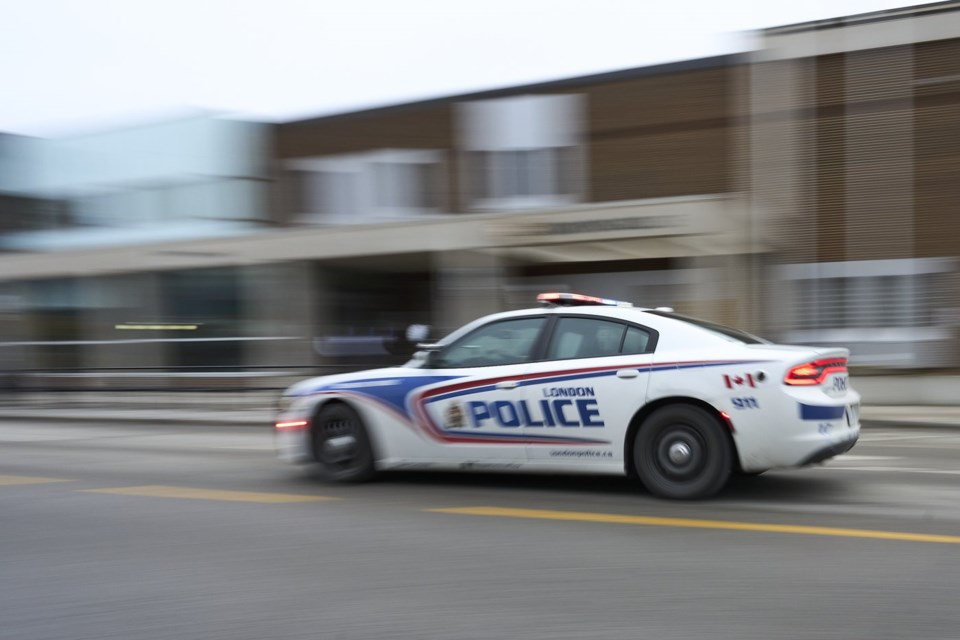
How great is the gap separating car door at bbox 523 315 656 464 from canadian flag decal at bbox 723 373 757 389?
1.79ft

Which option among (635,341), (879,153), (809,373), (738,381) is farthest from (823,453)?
(879,153)

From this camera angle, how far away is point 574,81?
20.7m

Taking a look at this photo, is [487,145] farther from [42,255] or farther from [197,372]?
[42,255]

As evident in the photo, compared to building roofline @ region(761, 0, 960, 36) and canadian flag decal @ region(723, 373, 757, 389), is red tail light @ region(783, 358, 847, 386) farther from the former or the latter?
building roofline @ region(761, 0, 960, 36)

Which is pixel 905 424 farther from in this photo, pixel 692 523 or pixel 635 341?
pixel 692 523

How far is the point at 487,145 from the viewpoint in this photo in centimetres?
2162

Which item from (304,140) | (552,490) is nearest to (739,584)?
(552,490)

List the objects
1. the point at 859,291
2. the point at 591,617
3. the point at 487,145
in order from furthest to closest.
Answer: the point at 487,145
the point at 859,291
the point at 591,617

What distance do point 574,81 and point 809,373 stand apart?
1563 cm

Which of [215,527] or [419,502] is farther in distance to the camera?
[419,502]

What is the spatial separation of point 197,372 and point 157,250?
323 cm

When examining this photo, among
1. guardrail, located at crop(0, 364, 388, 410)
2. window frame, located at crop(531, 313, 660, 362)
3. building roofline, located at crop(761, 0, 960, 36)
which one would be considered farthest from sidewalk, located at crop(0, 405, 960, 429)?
building roofline, located at crop(761, 0, 960, 36)

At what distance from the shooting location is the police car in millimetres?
6148

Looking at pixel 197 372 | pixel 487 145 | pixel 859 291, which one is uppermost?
pixel 487 145
